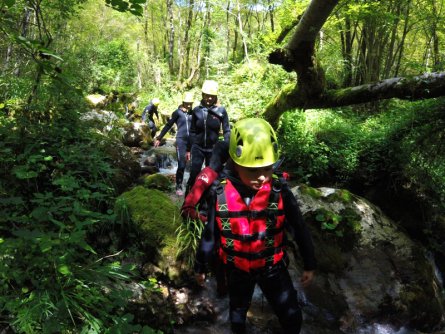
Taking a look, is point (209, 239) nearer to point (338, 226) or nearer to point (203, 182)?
point (203, 182)

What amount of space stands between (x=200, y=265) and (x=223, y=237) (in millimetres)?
366

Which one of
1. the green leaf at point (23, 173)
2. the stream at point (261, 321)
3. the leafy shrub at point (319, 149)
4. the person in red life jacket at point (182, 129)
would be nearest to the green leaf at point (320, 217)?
the stream at point (261, 321)

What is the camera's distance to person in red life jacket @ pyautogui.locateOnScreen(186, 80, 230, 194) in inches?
229

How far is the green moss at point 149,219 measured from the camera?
4543 millimetres

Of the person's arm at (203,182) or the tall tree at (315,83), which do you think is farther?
the tall tree at (315,83)

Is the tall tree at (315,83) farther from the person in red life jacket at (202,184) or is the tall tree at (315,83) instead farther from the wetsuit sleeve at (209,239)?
the wetsuit sleeve at (209,239)

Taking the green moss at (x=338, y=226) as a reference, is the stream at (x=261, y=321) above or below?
below

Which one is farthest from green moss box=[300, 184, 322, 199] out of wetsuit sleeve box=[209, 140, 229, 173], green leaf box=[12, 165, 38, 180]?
green leaf box=[12, 165, 38, 180]

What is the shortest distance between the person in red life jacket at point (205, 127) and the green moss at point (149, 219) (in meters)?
1.03

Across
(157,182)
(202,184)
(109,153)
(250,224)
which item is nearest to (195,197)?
(202,184)

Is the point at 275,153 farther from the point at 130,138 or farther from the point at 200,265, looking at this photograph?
the point at 130,138

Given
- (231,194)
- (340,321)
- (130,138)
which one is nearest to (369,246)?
(340,321)

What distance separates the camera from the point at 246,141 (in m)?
2.56

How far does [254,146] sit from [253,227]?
2.08ft
